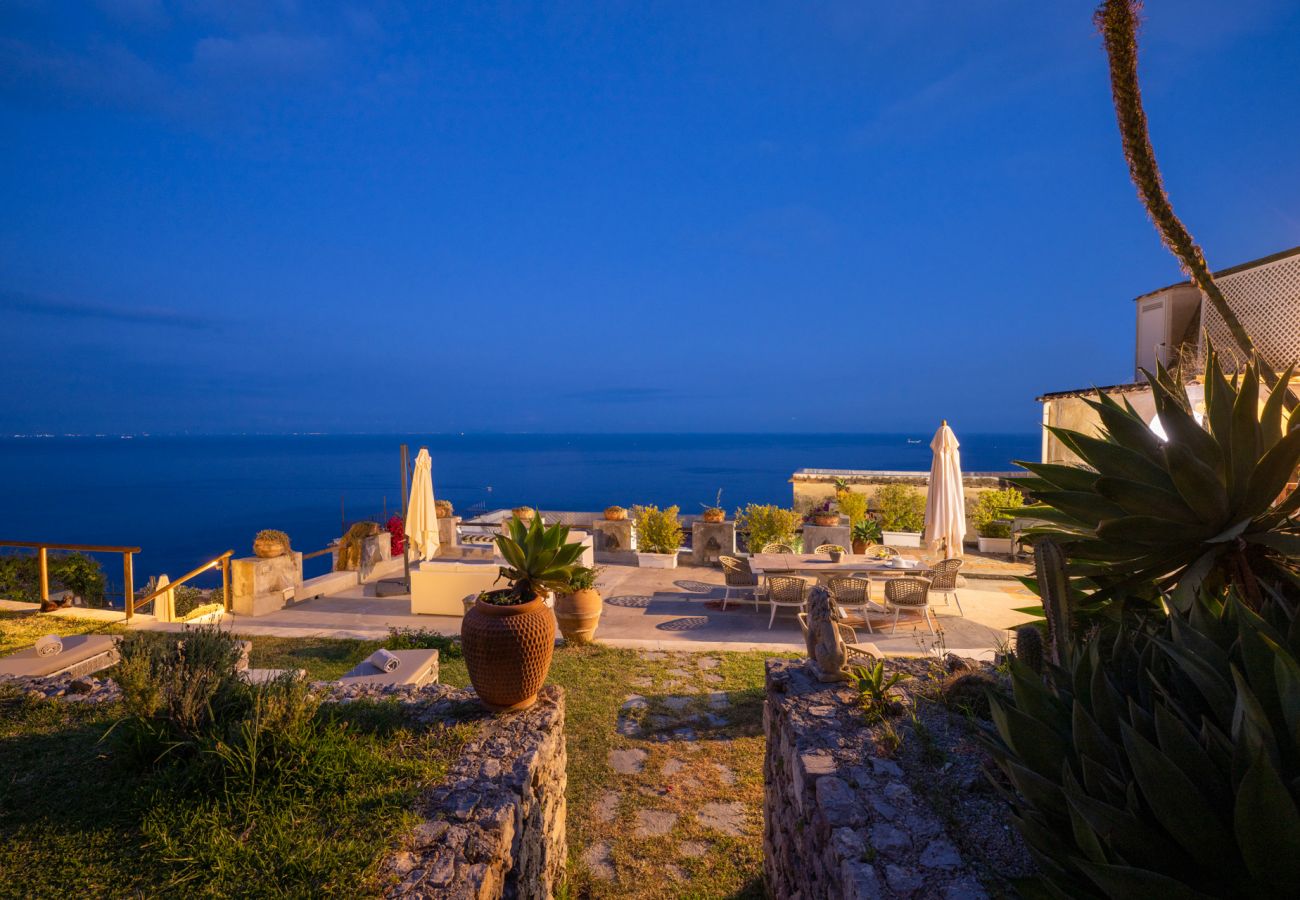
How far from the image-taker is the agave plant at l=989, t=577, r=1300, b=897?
117cm

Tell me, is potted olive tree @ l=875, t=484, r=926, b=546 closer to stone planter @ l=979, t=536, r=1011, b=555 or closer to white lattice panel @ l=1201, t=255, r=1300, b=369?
stone planter @ l=979, t=536, r=1011, b=555

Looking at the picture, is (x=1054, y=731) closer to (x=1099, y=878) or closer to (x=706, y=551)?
(x=1099, y=878)

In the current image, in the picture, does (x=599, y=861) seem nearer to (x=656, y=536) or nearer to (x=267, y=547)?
(x=267, y=547)

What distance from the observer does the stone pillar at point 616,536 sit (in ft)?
40.2

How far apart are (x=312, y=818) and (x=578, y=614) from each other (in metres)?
4.37

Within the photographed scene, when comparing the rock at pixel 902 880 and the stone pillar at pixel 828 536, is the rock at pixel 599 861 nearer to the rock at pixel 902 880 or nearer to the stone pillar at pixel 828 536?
the rock at pixel 902 880

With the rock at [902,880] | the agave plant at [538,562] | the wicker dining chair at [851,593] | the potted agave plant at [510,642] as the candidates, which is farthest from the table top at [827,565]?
the rock at [902,880]

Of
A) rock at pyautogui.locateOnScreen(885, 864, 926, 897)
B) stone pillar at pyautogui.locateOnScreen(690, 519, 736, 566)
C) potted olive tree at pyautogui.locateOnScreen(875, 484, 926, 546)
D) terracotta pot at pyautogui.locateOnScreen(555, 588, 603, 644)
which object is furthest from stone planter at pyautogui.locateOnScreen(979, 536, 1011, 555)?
rock at pyautogui.locateOnScreen(885, 864, 926, 897)

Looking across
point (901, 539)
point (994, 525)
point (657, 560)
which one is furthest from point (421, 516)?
point (994, 525)

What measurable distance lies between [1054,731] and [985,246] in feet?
367

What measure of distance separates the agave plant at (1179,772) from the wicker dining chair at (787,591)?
572cm

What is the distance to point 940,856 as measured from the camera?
2.06m

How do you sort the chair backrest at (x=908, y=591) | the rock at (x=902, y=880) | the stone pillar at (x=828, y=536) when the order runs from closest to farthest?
the rock at (x=902, y=880) → the chair backrest at (x=908, y=591) → the stone pillar at (x=828, y=536)

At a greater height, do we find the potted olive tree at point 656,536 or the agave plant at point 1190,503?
the agave plant at point 1190,503
